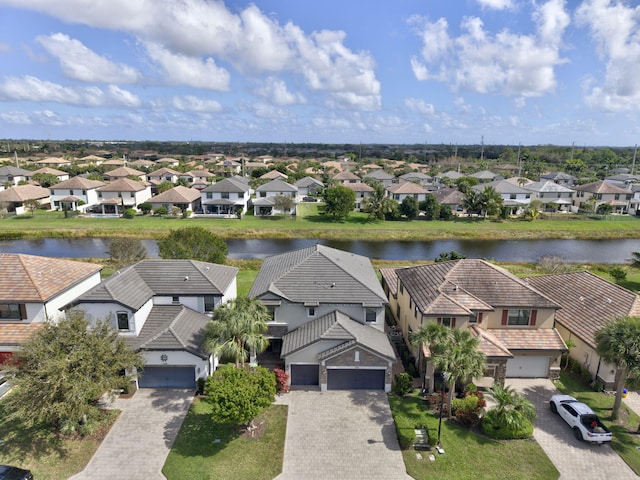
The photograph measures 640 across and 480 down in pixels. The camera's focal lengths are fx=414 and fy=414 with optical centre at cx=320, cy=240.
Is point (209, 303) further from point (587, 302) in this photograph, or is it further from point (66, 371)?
point (587, 302)

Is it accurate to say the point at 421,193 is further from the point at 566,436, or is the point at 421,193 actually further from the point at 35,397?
the point at 35,397

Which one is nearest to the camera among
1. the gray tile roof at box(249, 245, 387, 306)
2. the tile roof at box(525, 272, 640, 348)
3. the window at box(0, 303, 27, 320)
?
the window at box(0, 303, 27, 320)

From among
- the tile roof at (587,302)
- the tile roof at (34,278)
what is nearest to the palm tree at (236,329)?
the tile roof at (34,278)

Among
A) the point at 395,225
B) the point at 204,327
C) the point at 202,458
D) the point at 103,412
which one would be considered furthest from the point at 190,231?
the point at 395,225

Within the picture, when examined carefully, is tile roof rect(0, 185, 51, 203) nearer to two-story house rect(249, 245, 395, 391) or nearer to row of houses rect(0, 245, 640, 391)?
row of houses rect(0, 245, 640, 391)

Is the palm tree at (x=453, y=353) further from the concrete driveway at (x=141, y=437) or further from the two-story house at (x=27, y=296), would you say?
the two-story house at (x=27, y=296)

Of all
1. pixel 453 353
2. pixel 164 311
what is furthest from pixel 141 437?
pixel 453 353

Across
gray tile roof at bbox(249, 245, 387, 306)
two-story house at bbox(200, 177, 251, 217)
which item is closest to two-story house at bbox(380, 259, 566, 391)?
gray tile roof at bbox(249, 245, 387, 306)
